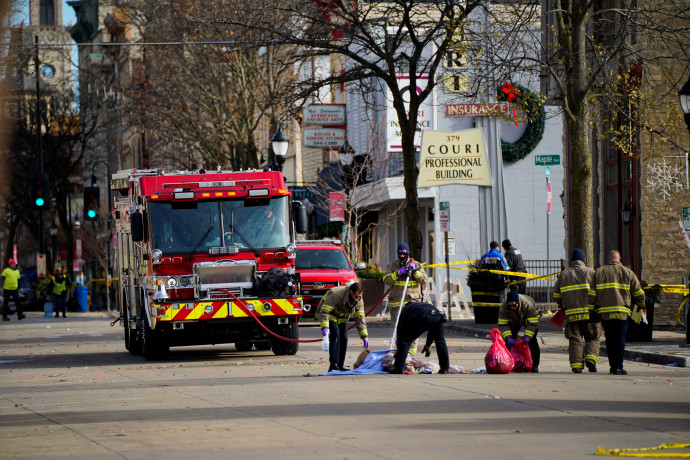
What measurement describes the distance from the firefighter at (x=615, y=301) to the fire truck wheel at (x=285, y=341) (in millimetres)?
5625

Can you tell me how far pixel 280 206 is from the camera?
68.6 feet

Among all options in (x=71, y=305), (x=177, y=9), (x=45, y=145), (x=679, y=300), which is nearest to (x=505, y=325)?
(x=679, y=300)

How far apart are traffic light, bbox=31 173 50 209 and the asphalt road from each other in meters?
18.4

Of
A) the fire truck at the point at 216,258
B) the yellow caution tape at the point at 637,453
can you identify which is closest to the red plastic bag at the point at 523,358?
the fire truck at the point at 216,258

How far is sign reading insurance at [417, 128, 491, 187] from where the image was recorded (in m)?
29.5

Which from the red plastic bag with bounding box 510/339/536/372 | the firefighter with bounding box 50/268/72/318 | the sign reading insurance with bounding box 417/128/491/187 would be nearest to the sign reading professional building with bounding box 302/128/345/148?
the sign reading insurance with bounding box 417/128/491/187

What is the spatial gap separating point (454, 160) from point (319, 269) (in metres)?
4.19

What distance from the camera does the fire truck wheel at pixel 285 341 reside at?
67.5ft

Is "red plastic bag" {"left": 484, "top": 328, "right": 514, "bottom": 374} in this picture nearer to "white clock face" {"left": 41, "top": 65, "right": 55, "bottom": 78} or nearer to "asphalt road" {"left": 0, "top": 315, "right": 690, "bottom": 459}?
"asphalt road" {"left": 0, "top": 315, "right": 690, "bottom": 459}

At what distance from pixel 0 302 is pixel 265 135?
57.3 feet

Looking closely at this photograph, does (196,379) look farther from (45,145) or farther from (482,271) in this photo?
(45,145)

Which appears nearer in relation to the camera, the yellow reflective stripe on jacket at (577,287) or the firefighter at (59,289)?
the yellow reflective stripe on jacket at (577,287)

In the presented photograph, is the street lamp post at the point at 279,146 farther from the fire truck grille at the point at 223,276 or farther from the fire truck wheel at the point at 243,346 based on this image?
the fire truck grille at the point at 223,276

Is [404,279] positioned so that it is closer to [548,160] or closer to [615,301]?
[615,301]
